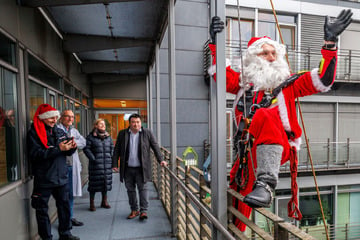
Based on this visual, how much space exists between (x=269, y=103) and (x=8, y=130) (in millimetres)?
2427

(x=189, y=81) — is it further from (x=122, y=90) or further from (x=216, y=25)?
(x=216, y=25)

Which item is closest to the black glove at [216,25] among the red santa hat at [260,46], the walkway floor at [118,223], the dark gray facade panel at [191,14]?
the red santa hat at [260,46]

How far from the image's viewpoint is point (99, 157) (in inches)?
133

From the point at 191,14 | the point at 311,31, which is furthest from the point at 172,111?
the point at 311,31

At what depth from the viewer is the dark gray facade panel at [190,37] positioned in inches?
269

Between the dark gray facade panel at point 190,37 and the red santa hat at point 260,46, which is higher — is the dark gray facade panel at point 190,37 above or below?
above

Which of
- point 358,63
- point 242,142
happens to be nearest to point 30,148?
point 242,142

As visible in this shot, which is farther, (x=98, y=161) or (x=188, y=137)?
(x=188, y=137)

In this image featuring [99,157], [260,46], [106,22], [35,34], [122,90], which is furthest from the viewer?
[122,90]

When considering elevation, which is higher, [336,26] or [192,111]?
[336,26]

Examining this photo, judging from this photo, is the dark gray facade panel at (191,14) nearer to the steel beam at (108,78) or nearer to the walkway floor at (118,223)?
the steel beam at (108,78)

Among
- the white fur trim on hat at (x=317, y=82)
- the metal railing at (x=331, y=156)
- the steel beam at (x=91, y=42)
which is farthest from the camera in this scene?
the metal railing at (x=331, y=156)

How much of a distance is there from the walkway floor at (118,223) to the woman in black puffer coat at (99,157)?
0.38 meters

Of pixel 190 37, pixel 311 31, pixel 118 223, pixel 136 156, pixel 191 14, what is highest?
pixel 191 14
